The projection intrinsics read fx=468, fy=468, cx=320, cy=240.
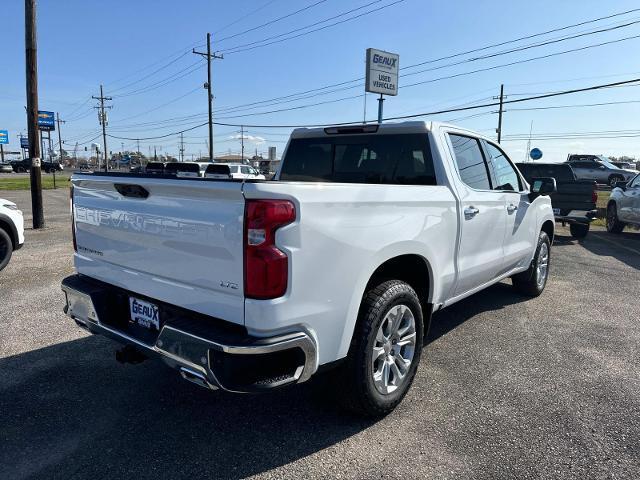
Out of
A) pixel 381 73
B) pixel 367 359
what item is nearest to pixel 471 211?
pixel 367 359

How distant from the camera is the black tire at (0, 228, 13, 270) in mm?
6657

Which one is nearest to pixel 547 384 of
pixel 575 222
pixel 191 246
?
pixel 191 246

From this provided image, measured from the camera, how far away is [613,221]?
41.8ft

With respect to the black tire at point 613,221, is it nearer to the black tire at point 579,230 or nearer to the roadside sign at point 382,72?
the black tire at point 579,230

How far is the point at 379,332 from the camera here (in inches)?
115

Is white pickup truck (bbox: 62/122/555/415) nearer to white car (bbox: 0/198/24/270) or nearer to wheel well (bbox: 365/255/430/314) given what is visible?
wheel well (bbox: 365/255/430/314)

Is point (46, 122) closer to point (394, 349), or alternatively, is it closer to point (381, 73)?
point (381, 73)

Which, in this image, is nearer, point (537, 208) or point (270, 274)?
point (270, 274)

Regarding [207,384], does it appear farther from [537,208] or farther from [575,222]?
[575,222]

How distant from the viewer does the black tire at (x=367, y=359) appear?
2.76m

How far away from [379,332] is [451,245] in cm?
108

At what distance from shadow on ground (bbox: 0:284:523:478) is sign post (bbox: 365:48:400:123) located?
55.6ft

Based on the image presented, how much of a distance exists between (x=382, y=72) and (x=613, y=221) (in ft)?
35.6

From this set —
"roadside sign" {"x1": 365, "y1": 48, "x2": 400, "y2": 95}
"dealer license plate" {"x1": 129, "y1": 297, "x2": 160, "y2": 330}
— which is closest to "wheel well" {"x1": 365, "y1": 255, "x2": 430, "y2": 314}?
"dealer license plate" {"x1": 129, "y1": 297, "x2": 160, "y2": 330}
